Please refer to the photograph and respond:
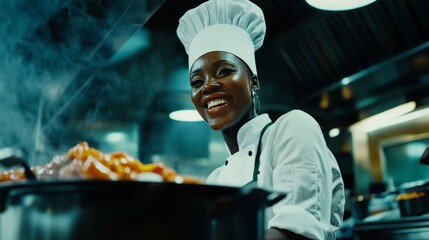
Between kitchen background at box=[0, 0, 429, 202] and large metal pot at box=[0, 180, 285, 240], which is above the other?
kitchen background at box=[0, 0, 429, 202]

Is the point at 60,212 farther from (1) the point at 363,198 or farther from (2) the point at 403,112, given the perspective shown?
(2) the point at 403,112

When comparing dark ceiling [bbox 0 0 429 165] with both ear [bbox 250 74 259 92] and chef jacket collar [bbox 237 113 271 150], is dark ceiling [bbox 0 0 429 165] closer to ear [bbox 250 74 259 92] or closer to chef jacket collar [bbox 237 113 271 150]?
ear [bbox 250 74 259 92]

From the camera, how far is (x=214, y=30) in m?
1.63

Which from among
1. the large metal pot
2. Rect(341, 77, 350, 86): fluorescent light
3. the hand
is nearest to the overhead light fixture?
Rect(341, 77, 350, 86): fluorescent light

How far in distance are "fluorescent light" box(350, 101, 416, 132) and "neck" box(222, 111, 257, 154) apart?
242cm

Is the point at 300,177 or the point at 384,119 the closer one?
the point at 300,177

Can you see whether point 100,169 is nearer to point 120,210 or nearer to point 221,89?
point 120,210

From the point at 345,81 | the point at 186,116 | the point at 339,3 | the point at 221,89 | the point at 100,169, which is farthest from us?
the point at 186,116

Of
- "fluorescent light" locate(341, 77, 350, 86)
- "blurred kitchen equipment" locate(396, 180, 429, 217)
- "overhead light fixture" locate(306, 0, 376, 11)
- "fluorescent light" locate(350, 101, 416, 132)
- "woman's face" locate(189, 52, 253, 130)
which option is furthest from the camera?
"fluorescent light" locate(350, 101, 416, 132)

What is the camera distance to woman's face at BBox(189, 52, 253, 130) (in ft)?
4.69

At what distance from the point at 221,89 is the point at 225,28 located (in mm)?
306

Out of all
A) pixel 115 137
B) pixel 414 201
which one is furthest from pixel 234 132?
pixel 115 137

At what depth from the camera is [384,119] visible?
3.95 meters

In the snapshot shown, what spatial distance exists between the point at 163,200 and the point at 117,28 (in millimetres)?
1652
